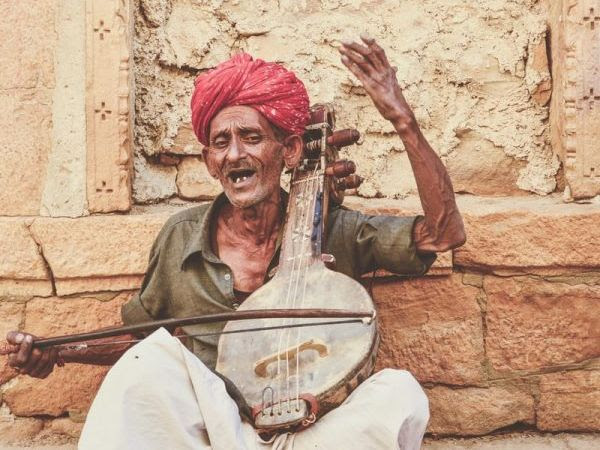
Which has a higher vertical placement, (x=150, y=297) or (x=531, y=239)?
(x=531, y=239)

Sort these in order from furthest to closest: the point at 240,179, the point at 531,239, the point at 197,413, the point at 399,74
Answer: the point at 399,74 < the point at 531,239 < the point at 240,179 < the point at 197,413

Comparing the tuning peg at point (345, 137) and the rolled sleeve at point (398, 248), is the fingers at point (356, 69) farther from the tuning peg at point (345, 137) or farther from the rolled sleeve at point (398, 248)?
the rolled sleeve at point (398, 248)

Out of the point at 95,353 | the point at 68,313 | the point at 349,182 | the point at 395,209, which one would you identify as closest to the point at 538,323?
the point at 395,209

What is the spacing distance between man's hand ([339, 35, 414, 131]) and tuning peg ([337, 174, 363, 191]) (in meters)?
0.26

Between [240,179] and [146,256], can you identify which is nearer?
[240,179]

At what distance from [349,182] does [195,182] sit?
845mm

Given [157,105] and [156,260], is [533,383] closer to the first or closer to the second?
[156,260]

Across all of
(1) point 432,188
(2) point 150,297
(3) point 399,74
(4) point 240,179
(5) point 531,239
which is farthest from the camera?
(3) point 399,74

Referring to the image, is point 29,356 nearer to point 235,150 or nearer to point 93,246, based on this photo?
point 93,246

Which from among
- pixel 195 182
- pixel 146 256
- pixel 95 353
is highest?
pixel 195 182

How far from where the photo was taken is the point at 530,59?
322 centimetres

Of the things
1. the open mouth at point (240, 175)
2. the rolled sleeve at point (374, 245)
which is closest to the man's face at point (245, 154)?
the open mouth at point (240, 175)

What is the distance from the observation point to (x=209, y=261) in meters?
2.65

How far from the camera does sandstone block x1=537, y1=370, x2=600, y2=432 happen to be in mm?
2941
